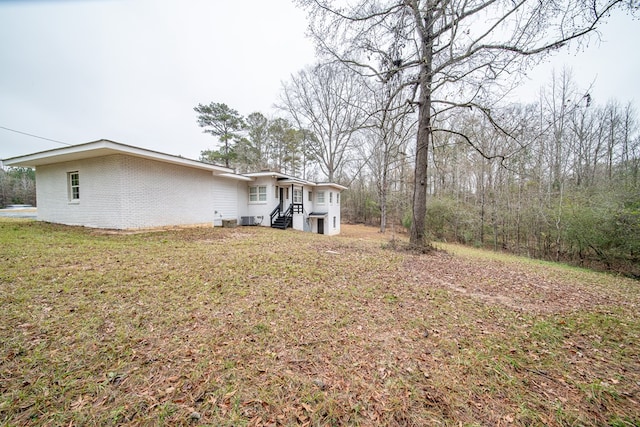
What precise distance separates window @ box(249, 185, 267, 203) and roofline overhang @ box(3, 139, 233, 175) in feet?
15.8

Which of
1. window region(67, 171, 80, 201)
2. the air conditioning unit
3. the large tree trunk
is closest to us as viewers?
the large tree trunk

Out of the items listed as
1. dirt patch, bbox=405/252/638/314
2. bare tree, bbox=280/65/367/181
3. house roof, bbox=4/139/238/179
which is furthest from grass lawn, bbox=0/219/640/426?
bare tree, bbox=280/65/367/181

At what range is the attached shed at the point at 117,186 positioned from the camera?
8.69 m

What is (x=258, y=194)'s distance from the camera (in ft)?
51.1

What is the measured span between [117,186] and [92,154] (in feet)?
4.87

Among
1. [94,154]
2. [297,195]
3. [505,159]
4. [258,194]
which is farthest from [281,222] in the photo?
[505,159]

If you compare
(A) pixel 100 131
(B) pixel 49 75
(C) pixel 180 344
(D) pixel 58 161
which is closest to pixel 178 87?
(B) pixel 49 75

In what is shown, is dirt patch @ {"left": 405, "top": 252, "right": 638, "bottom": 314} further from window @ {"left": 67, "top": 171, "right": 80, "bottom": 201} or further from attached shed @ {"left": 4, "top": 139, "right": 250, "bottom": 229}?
window @ {"left": 67, "top": 171, "right": 80, "bottom": 201}

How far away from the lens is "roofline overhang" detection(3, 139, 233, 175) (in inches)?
301

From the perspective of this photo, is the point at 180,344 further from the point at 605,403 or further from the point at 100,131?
the point at 100,131

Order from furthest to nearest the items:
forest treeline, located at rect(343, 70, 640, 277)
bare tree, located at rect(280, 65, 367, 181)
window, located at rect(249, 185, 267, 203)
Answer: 1. bare tree, located at rect(280, 65, 367, 181)
2. window, located at rect(249, 185, 267, 203)
3. forest treeline, located at rect(343, 70, 640, 277)

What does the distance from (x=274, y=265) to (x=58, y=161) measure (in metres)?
12.0

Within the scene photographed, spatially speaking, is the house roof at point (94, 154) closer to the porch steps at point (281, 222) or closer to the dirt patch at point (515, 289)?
the porch steps at point (281, 222)

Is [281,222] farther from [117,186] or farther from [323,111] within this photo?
[323,111]
